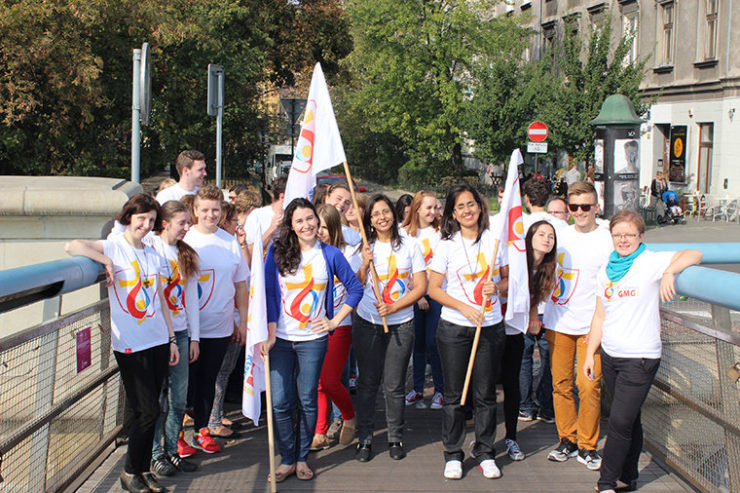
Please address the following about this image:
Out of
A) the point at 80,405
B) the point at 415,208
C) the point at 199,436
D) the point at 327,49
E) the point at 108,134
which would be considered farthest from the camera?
the point at 327,49

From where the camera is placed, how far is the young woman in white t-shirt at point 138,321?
438 centimetres

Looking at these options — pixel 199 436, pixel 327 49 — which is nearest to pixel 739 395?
pixel 199 436

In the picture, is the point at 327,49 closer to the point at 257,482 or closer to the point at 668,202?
the point at 668,202

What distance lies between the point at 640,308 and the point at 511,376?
4.00 ft

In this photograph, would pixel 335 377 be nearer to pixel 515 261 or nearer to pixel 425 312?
pixel 515 261

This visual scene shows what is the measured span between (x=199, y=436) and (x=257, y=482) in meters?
0.69

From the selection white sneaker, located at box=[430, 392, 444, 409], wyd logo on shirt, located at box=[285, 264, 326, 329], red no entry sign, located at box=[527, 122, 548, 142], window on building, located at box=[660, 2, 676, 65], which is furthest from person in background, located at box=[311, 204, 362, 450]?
window on building, located at box=[660, 2, 676, 65]

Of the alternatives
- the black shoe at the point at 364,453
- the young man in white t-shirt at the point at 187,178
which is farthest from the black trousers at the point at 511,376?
the young man in white t-shirt at the point at 187,178

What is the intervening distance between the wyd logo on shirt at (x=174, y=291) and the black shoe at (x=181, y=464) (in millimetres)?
903

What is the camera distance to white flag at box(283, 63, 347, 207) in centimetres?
577

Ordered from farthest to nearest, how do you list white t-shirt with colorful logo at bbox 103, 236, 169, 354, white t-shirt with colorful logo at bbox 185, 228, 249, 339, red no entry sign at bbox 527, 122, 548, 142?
red no entry sign at bbox 527, 122, 548, 142, white t-shirt with colorful logo at bbox 185, 228, 249, 339, white t-shirt with colorful logo at bbox 103, 236, 169, 354

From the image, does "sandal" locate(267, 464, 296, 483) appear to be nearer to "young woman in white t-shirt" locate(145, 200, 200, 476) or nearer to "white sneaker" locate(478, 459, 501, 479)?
"young woman in white t-shirt" locate(145, 200, 200, 476)

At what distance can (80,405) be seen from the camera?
15.2ft

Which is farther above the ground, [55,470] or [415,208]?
[415,208]
